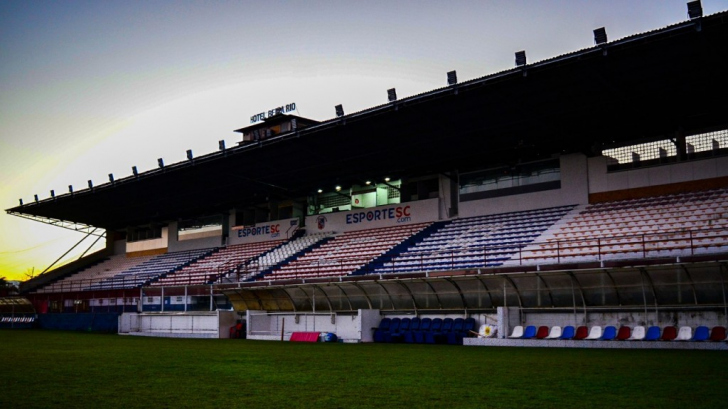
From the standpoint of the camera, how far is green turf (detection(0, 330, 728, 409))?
28.6 ft

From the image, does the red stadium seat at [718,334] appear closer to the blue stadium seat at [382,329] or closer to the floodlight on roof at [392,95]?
the blue stadium seat at [382,329]

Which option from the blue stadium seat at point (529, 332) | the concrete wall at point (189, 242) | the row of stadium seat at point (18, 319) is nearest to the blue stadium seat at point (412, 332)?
the blue stadium seat at point (529, 332)

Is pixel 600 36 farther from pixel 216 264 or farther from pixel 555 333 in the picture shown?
pixel 216 264

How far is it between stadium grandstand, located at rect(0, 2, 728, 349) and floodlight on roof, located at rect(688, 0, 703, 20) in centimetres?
6

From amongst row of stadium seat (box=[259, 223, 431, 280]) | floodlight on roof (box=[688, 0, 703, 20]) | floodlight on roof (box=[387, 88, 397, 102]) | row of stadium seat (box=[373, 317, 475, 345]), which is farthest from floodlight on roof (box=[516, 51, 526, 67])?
row of stadium seat (box=[259, 223, 431, 280])

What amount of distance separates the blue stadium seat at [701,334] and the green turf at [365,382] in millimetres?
4125

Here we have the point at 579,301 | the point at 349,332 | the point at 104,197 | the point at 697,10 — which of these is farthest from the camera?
the point at 104,197

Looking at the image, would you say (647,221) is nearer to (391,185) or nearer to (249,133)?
(391,185)

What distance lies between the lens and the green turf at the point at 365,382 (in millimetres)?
8727

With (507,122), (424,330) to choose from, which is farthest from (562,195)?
(424,330)

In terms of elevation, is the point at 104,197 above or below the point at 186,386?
above

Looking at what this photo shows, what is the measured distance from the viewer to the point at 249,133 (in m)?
53.3

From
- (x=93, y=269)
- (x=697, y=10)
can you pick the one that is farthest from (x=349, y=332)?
(x=93, y=269)

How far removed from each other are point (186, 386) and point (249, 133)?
1735 inches
